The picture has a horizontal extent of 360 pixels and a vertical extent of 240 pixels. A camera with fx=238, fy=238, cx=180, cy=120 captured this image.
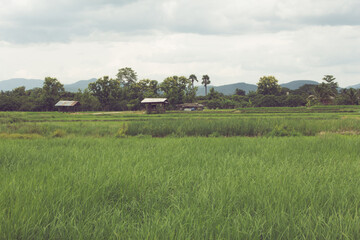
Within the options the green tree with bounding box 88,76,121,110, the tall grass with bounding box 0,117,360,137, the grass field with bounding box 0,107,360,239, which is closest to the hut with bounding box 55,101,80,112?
the green tree with bounding box 88,76,121,110

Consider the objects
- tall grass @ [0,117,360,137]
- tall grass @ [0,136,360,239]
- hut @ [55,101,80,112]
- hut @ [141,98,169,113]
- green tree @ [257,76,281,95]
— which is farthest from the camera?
green tree @ [257,76,281,95]

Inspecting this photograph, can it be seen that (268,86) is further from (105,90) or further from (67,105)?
(67,105)

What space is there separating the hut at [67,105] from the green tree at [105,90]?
18.7ft

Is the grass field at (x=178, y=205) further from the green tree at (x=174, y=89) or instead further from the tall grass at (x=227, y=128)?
the green tree at (x=174, y=89)

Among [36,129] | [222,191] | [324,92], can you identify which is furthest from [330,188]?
[324,92]

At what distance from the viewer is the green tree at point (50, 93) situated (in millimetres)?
44281

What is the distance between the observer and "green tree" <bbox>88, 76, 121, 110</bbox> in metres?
49.2

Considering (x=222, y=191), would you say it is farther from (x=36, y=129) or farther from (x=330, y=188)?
(x=36, y=129)

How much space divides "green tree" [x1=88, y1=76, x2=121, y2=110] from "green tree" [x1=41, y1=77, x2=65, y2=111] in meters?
6.21

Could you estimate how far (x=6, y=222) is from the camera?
75.1 inches

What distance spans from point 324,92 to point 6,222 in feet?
184

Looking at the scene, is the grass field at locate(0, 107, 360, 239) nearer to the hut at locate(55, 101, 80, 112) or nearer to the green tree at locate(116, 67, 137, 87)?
the hut at locate(55, 101, 80, 112)

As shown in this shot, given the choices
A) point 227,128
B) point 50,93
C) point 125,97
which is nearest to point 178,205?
point 227,128

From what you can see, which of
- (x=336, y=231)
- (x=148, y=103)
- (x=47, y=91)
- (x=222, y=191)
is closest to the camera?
(x=336, y=231)
